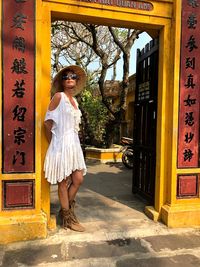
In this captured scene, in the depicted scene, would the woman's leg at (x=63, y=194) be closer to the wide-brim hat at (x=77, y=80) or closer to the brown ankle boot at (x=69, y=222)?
the brown ankle boot at (x=69, y=222)

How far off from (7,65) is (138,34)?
602cm

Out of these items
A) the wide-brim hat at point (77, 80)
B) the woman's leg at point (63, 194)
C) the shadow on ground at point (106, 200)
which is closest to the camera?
the woman's leg at point (63, 194)

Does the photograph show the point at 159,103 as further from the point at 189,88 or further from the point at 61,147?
the point at 61,147

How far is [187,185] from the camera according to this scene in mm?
4227

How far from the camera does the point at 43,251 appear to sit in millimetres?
3387

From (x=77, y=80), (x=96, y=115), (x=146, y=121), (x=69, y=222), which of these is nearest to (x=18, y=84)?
(x=77, y=80)

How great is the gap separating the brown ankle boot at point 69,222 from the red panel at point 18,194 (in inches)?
18.2

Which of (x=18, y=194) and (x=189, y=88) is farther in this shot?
(x=189, y=88)

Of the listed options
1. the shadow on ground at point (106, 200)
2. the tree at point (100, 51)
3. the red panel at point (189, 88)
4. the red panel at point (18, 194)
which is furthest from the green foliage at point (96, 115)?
the red panel at point (18, 194)

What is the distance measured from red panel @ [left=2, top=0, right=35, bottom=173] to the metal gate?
1.87 m

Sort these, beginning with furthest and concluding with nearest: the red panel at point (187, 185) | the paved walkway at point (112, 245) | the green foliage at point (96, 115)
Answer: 1. the green foliage at point (96, 115)
2. the red panel at point (187, 185)
3. the paved walkway at point (112, 245)

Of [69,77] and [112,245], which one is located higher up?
[69,77]

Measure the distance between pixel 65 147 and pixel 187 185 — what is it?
5.84 feet

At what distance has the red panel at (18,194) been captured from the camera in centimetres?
362
